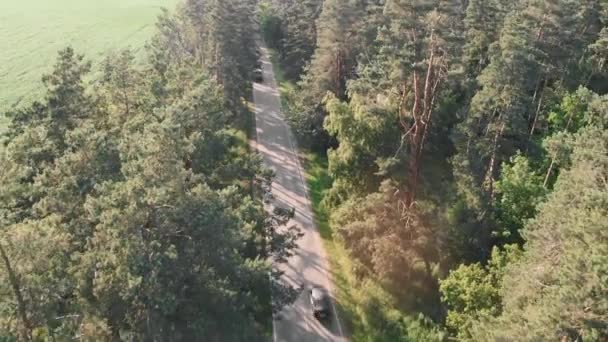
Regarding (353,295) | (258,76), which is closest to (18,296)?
(353,295)

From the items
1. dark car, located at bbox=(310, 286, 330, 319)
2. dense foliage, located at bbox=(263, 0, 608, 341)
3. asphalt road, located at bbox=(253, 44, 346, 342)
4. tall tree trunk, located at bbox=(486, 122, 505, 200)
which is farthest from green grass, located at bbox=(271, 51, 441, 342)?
tall tree trunk, located at bbox=(486, 122, 505, 200)

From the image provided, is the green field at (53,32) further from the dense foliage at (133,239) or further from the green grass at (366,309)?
the green grass at (366,309)

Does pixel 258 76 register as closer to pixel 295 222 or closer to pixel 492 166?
pixel 295 222

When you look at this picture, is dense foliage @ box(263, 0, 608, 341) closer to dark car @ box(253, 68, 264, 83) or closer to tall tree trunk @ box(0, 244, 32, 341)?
tall tree trunk @ box(0, 244, 32, 341)

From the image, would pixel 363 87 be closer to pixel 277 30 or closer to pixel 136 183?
pixel 136 183

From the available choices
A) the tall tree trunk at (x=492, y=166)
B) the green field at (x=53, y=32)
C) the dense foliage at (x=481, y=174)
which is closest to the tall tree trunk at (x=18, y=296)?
the dense foliage at (x=481, y=174)
